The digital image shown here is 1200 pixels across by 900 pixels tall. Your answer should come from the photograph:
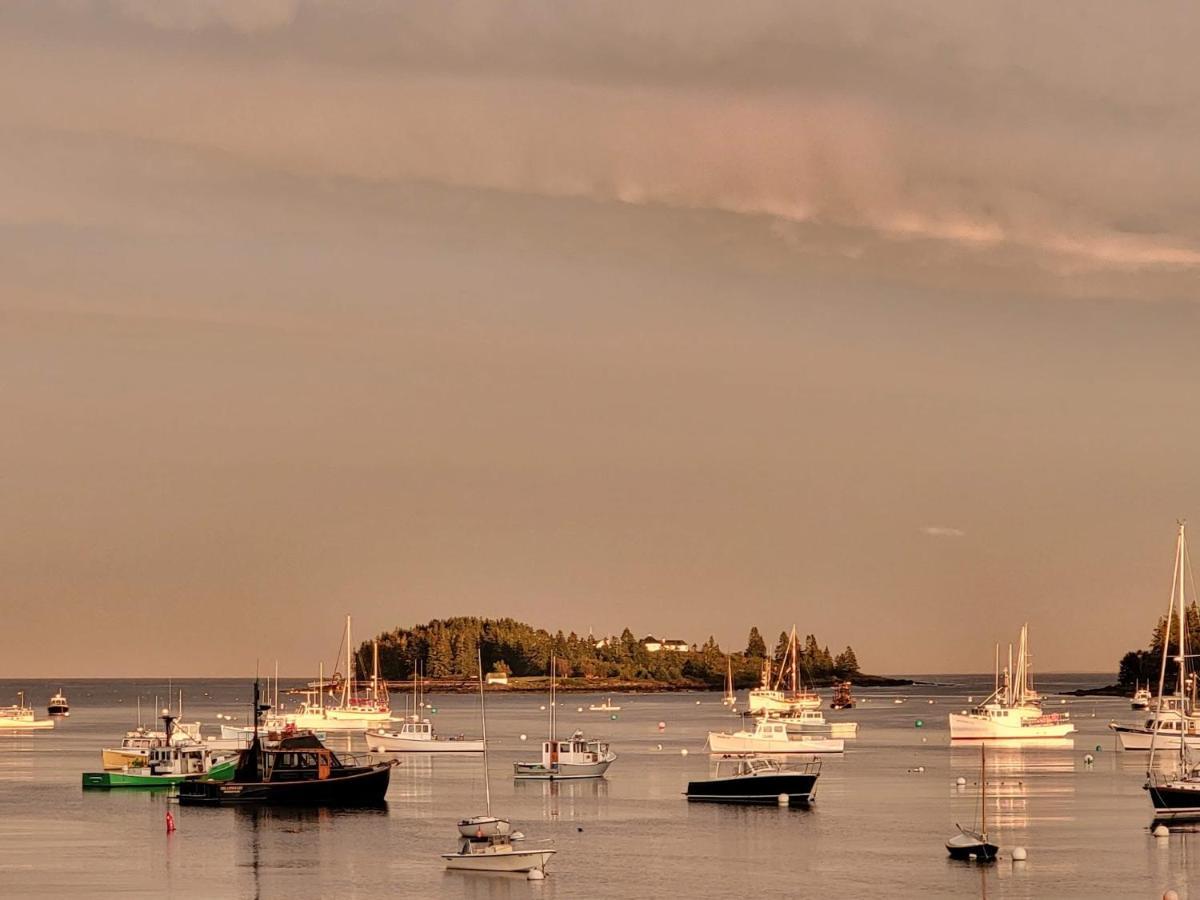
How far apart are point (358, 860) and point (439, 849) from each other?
15.1 ft

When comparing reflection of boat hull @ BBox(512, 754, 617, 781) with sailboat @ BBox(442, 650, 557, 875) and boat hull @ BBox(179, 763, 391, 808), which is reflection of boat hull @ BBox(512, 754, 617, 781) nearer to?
boat hull @ BBox(179, 763, 391, 808)

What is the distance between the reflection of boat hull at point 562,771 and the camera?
4850 inches

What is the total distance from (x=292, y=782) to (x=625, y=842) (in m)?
24.0

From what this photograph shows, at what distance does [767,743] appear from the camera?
458ft

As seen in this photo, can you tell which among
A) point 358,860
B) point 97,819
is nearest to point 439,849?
point 358,860

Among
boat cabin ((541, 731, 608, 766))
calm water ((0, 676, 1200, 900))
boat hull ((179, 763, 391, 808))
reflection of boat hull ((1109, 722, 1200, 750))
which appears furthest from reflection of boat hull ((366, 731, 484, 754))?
reflection of boat hull ((1109, 722, 1200, 750))

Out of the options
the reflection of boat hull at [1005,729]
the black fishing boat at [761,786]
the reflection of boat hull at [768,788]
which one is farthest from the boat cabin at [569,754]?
the reflection of boat hull at [1005,729]

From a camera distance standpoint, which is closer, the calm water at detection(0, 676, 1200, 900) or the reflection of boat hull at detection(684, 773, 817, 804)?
the calm water at detection(0, 676, 1200, 900)

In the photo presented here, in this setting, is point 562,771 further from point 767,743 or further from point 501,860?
point 501,860

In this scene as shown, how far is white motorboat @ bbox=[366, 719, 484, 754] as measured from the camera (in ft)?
512

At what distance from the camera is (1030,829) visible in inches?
3578

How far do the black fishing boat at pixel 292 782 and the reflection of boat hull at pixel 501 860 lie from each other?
2960 centimetres

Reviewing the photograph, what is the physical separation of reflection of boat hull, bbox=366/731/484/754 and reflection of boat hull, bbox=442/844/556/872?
80624mm

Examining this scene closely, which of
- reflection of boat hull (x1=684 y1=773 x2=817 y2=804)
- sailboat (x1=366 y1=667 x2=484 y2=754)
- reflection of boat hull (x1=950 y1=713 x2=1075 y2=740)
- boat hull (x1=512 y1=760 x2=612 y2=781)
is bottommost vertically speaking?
reflection of boat hull (x1=950 y1=713 x2=1075 y2=740)
